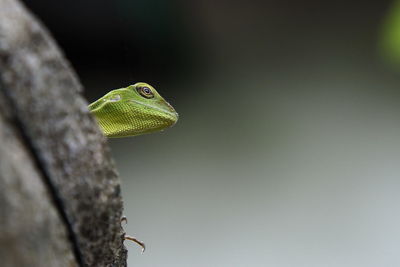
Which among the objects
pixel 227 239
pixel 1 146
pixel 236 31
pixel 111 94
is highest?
pixel 1 146

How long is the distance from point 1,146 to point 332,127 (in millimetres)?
3596

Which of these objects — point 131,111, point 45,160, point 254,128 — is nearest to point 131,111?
point 131,111

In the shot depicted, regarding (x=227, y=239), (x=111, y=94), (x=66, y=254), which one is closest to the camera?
(x=66, y=254)

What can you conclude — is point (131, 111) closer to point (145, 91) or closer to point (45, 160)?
point (145, 91)

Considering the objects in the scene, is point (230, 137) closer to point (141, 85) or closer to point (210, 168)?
point (210, 168)

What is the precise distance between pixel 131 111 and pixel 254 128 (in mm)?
2435

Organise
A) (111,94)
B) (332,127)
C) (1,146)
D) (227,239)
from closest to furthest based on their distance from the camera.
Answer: (1,146)
(111,94)
(227,239)
(332,127)

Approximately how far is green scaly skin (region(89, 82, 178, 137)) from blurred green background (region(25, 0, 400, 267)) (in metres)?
2.02

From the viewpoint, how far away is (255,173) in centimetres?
423

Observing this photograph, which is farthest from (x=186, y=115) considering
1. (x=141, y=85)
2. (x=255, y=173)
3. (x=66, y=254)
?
(x=66, y=254)

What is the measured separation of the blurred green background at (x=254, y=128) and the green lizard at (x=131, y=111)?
2018mm

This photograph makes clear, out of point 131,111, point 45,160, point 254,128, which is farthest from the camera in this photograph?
point 254,128

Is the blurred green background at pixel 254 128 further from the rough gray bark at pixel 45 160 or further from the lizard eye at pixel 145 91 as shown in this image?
the rough gray bark at pixel 45 160

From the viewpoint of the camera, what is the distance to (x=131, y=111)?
194cm
